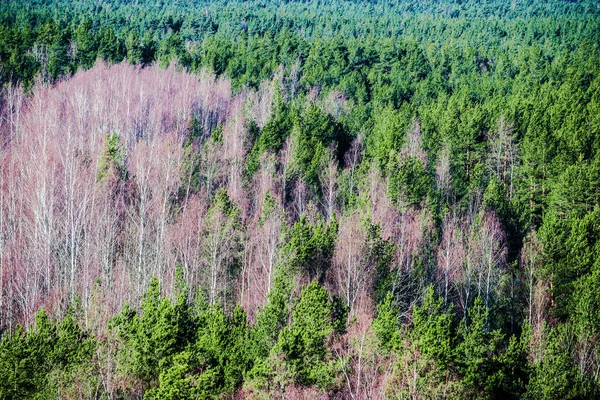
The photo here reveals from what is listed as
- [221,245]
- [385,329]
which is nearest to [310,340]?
[385,329]

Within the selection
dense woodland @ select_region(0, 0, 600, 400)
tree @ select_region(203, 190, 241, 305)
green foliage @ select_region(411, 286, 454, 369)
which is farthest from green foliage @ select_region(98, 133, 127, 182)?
green foliage @ select_region(411, 286, 454, 369)

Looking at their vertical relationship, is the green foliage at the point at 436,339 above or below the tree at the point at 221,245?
above

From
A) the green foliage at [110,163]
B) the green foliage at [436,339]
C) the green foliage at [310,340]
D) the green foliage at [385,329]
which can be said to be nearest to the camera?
the green foliage at [310,340]

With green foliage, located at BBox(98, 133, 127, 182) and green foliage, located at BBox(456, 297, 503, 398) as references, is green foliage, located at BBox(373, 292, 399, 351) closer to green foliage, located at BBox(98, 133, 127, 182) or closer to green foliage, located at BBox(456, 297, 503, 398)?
green foliage, located at BBox(456, 297, 503, 398)

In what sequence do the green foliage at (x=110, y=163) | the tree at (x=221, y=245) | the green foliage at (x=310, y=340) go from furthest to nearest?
the green foliage at (x=110, y=163)
the tree at (x=221, y=245)
the green foliage at (x=310, y=340)

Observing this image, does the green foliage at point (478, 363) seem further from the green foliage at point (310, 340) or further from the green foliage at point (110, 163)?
the green foliage at point (110, 163)

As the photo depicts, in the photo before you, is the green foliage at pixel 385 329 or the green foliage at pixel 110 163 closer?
the green foliage at pixel 385 329

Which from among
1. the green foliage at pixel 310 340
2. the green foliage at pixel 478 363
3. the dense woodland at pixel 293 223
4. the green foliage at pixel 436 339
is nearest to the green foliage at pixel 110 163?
the dense woodland at pixel 293 223

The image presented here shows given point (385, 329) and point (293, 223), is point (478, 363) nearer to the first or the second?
point (385, 329)

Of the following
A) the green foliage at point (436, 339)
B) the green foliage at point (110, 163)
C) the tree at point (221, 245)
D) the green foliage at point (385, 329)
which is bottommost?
the tree at point (221, 245)
